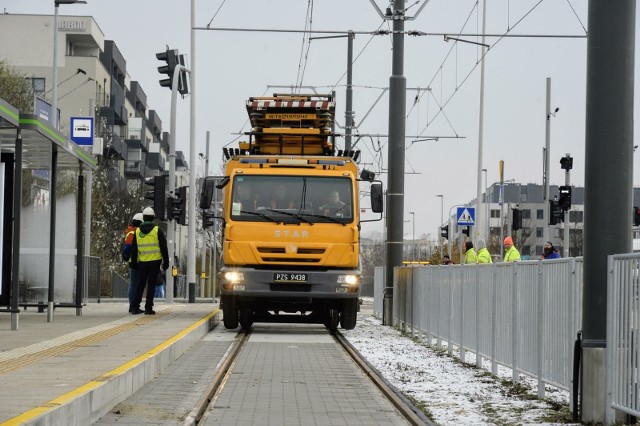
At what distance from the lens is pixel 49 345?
15688 millimetres

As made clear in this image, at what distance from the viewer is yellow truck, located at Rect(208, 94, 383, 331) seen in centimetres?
2262

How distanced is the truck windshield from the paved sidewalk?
6.82 ft

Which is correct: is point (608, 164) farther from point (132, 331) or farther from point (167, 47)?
point (167, 47)

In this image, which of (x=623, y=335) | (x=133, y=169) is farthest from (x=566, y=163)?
(x=133, y=169)

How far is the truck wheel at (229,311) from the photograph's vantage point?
23484mm

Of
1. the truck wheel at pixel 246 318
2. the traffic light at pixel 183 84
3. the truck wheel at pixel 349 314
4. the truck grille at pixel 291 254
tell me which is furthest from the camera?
the traffic light at pixel 183 84

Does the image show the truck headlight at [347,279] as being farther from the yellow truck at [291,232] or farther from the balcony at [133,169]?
the balcony at [133,169]

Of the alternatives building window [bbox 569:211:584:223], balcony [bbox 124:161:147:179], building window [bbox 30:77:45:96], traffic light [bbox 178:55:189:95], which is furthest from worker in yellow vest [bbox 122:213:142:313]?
building window [bbox 569:211:584:223]

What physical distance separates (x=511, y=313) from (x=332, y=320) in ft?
36.1

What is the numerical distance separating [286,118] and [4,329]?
305 inches

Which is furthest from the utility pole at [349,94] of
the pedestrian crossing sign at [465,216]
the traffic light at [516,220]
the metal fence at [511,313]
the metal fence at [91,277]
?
the metal fence at [511,313]

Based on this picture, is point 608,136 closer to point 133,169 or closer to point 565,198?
point 565,198

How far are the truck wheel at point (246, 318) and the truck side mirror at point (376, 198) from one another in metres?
3.26

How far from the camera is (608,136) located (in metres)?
10.8
